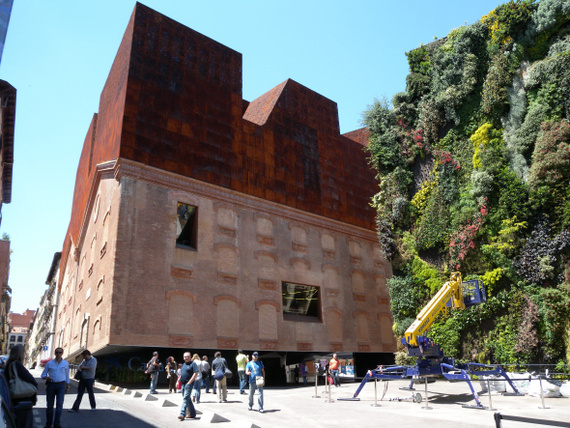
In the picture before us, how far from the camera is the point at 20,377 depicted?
763 centimetres

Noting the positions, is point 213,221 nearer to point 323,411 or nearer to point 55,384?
point 323,411

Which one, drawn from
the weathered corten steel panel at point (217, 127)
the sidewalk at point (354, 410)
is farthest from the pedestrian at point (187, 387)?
the weathered corten steel panel at point (217, 127)

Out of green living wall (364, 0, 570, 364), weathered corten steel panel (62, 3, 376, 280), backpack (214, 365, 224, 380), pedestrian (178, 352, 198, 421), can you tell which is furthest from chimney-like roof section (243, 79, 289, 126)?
pedestrian (178, 352, 198, 421)

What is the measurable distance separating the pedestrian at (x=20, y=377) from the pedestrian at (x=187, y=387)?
4.43 meters

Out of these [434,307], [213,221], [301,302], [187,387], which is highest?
[213,221]

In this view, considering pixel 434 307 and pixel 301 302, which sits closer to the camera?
pixel 434 307

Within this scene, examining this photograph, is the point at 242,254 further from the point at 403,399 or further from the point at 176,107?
the point at 403,399

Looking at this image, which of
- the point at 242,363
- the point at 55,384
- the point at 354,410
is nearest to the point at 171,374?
the point at 242,363

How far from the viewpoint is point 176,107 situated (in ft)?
92.1

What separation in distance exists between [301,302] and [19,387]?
78.8 feet

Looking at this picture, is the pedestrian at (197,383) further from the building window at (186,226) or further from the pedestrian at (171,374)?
the building window at (186,226)

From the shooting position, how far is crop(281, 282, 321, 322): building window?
1174 inches

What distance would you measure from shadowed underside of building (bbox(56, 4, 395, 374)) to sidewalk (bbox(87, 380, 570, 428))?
22.3 ft

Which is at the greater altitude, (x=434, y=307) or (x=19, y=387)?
(x=434, y=307)
